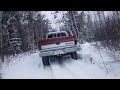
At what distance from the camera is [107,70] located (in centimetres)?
635

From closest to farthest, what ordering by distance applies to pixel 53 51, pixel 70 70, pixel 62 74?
pixel 62 74
pixel 70 70
pixel 53 51

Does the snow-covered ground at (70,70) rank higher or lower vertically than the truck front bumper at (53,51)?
lower

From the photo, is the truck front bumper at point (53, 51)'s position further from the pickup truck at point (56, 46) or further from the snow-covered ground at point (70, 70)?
the snow-covered ground at point (70, 70)

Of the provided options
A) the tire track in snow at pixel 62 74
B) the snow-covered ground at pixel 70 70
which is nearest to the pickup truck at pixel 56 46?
the snow-covered ground at pixel 70 70

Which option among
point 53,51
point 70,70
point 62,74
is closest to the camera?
point 62,74

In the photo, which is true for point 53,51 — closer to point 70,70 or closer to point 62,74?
point 70,70

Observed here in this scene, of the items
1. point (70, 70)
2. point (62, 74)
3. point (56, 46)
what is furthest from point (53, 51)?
point (62, 74)

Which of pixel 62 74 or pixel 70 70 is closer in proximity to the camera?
pixel 62 74

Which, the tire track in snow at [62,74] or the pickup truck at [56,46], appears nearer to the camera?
the tire track in snow at [62,74]

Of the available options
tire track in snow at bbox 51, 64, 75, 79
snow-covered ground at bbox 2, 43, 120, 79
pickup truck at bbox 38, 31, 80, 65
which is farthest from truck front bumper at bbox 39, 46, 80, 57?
tire track in snow at bbox 51, 64, 75, 79

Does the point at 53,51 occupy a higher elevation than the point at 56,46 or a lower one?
lower
